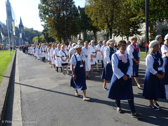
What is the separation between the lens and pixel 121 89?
4.37m

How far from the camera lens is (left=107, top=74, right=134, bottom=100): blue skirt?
429 centimetres

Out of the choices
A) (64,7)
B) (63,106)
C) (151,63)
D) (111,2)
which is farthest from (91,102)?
(64,7)

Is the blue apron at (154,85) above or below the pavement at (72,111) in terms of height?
above

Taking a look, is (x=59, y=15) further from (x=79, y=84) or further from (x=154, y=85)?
(x=154, y=85)

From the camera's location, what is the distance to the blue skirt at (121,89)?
14.1 feet

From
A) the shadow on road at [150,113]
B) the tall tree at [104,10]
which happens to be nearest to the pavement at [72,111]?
the shadow on road at [150,113]

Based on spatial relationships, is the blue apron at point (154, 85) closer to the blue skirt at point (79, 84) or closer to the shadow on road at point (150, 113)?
the shadow on road at point (150, 113)

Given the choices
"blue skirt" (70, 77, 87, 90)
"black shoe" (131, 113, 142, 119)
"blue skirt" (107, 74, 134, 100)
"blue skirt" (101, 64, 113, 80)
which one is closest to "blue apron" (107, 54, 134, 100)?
"blue skirt" (107, 74, 134, 100)

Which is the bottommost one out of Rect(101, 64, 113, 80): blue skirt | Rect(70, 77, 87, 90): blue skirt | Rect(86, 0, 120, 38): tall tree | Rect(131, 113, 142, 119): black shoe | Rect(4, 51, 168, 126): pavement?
Rect(4, 51, 168, 126): pavement

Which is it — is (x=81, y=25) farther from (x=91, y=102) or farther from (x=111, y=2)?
(x=91, y=102)

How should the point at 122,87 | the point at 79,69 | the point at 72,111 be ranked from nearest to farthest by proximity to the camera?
1. the point at 122,87
2. the point at 72,111
3. the point at 79,69

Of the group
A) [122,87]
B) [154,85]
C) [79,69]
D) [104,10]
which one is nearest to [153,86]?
[154,85]

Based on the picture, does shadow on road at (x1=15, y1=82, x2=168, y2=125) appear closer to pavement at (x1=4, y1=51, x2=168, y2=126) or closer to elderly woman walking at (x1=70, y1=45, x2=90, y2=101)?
pavement at (x1=4, y1=51, x2=168, y2=126)

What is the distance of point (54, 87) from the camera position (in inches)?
302
